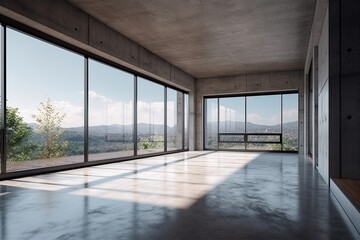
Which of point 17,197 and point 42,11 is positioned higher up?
point 42,11

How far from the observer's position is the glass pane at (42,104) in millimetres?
6383

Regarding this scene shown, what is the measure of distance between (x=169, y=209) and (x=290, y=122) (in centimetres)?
1179

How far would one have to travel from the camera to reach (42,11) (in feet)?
20.2

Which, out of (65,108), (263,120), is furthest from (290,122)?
(65,108)

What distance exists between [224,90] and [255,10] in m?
8.08

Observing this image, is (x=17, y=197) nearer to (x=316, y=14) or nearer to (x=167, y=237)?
(x=167, y=237)

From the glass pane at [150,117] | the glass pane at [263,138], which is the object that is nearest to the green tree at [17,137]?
the glass pane at [150,117]

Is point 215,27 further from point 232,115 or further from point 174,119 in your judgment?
point 232,115

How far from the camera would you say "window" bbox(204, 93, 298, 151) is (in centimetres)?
1388

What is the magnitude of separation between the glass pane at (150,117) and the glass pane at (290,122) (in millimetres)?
6423

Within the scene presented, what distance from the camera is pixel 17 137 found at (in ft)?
21.2

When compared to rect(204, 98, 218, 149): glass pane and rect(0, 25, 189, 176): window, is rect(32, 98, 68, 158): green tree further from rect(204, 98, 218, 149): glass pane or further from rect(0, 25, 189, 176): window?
rect(204, 98, 218, 149): glass pane

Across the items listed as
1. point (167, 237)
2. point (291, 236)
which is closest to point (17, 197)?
point (167, 237)

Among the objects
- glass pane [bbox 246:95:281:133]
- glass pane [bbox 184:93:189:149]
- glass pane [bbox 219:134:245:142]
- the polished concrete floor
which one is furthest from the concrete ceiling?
glass pane [bbox 219:134:245:142]
